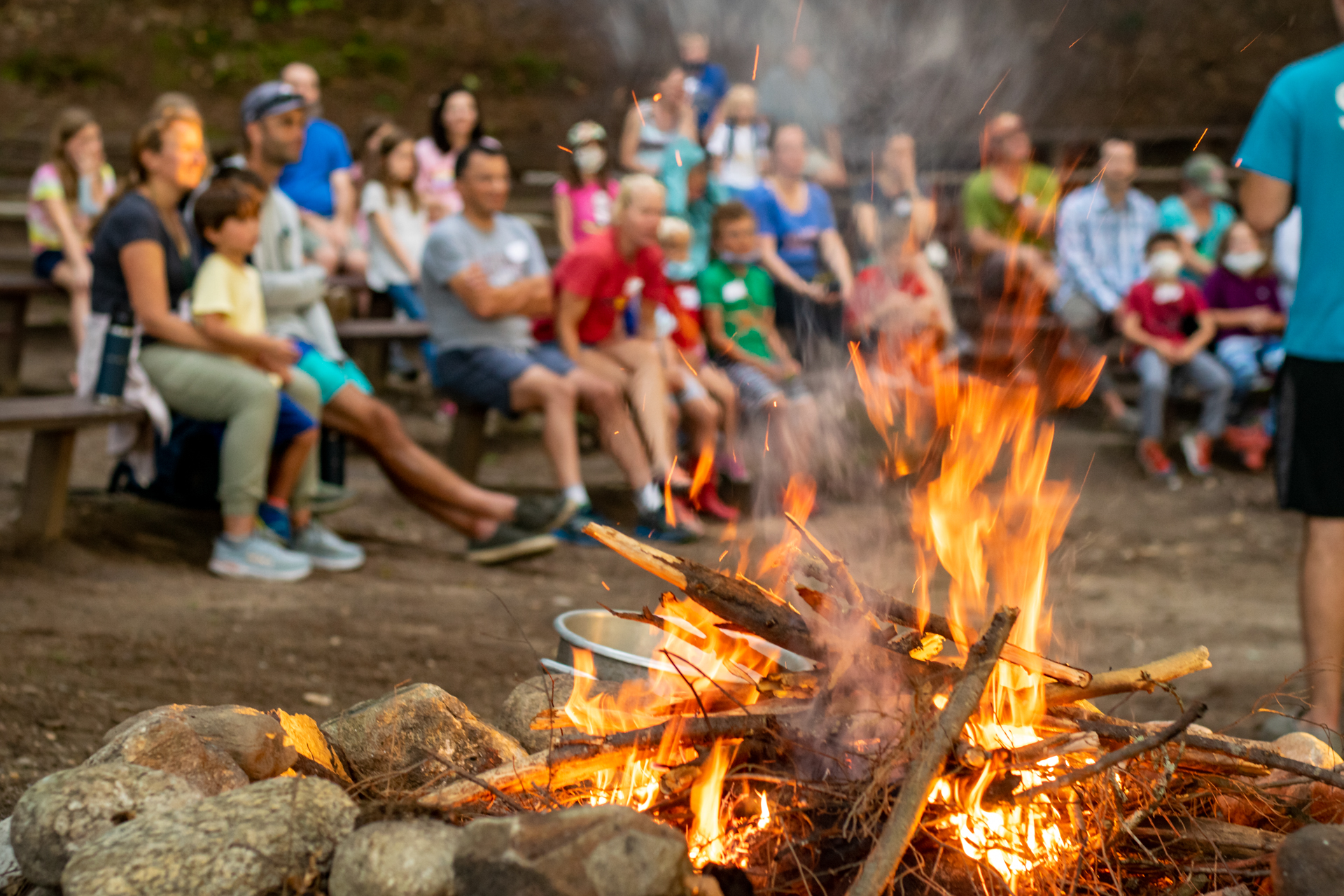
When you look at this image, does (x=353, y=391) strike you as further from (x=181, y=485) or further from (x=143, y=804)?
(x=143, y=804)

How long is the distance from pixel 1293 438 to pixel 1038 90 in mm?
12940

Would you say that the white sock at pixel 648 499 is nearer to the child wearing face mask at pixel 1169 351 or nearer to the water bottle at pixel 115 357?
the water bottle at pixel 115 357

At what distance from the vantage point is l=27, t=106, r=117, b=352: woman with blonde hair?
26.0 ft

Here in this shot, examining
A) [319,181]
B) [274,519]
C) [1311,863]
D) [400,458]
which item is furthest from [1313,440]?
[319,181]

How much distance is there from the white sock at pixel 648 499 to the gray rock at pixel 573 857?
4.70 m

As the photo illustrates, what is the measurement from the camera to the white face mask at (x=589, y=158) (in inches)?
309

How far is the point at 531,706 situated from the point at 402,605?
219cm

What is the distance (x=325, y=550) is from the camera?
18.3 ft

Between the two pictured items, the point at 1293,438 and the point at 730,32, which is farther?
the point at 730,32

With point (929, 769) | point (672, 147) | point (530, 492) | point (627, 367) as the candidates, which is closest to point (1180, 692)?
point (929, 769)

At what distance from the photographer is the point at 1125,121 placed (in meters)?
15.5

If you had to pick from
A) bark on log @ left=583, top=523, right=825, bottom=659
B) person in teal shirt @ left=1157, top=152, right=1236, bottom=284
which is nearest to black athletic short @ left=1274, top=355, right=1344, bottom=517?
bark on log @ left=583, top=523, right=825, bottom=659

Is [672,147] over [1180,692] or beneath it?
over

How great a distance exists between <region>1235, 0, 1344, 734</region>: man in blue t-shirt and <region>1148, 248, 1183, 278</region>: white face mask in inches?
221
